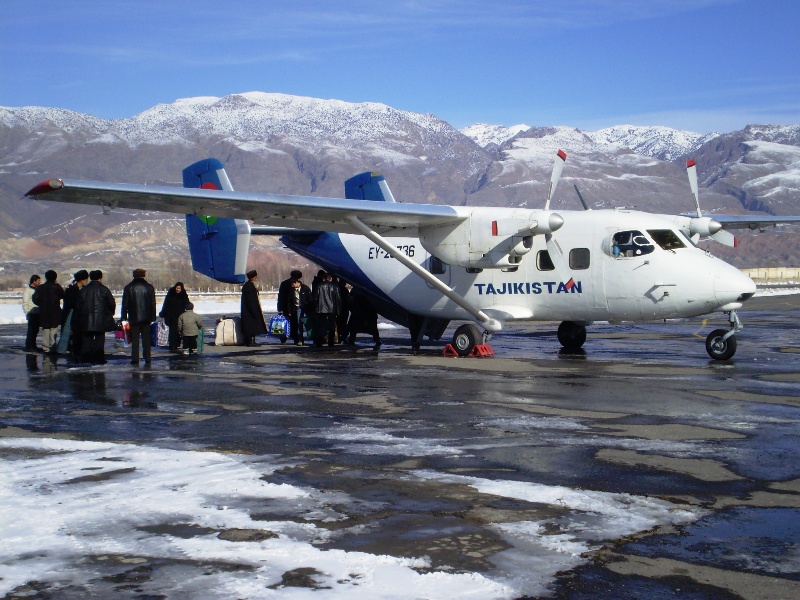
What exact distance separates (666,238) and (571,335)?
3199 mm

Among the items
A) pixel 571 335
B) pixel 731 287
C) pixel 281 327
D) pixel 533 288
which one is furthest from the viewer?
pixel 281 327

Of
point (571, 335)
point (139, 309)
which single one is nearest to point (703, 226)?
point (571, 335)

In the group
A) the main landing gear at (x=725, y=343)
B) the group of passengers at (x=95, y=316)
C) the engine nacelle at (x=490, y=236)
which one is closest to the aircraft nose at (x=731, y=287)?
the main landing gear at (x=725, y=343)

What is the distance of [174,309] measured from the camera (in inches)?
738

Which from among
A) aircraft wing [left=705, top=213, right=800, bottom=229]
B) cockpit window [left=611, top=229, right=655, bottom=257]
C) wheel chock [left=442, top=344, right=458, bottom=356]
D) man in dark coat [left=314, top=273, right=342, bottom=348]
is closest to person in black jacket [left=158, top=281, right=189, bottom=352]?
man in dark coat [left=314, top=273, right=342, bottom=348]

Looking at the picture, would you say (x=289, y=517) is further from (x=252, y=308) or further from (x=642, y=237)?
(x=252, y=308)

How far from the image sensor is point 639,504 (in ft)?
20.5

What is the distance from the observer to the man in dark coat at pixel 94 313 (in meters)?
15.9

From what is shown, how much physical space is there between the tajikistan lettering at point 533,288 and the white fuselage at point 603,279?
0.02 metres

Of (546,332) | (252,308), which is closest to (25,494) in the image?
(252,308)

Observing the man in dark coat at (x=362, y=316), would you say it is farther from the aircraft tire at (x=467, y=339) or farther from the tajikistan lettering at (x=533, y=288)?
the aircraft tire at (x=467, y=339)

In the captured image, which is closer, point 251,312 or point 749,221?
point 251,312

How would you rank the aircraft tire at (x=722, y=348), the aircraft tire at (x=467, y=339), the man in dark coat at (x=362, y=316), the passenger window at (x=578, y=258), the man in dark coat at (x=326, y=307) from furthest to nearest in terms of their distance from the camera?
the man in dark coat at (x=362, y=316), the man in dark coat at (x=326, y=307), the aircraft tire at (x=467, y=339), the passenger window at (x=578, y=258), the aircraft tire at (x=722, y=348)

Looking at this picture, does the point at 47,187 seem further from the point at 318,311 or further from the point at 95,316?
the point at 318,311
